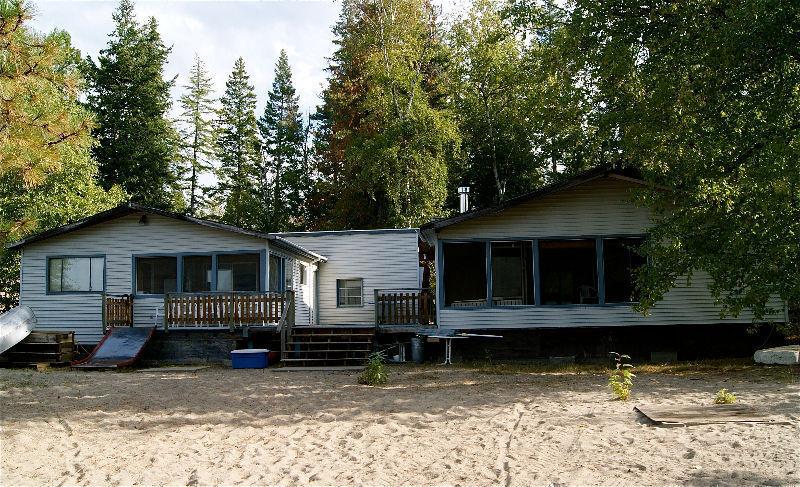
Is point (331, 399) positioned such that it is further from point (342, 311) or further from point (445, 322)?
point (342, 311)

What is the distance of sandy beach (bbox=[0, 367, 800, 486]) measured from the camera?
6758mm

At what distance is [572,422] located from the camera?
8.93 m

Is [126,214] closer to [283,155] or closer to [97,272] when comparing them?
[97,272]

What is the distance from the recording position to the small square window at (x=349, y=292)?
22.6 meters

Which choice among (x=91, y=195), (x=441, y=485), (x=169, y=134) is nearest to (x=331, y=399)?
(x=441, y=485)

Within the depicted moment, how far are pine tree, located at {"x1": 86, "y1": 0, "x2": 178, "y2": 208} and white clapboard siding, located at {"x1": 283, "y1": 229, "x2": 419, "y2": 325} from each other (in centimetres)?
1695

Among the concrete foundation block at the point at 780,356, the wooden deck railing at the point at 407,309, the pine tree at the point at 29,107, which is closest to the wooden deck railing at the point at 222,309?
the wooden deck railing at the point at 407,309

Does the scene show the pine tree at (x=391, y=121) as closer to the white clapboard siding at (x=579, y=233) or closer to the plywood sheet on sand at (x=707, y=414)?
the white clapboard siding at (x=579, y=233)

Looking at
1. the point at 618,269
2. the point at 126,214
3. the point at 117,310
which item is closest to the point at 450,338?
the point at 618,269

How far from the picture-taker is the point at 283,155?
40281mm

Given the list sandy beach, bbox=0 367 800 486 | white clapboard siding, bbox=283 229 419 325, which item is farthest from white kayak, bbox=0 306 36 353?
white clapboard siding, bbox=283 229 419 325

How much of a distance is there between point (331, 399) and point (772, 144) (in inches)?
326

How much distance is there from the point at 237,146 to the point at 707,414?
114 feet

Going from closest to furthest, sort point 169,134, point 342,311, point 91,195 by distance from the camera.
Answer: point 342,311 → point 91,195 → point 169,134
